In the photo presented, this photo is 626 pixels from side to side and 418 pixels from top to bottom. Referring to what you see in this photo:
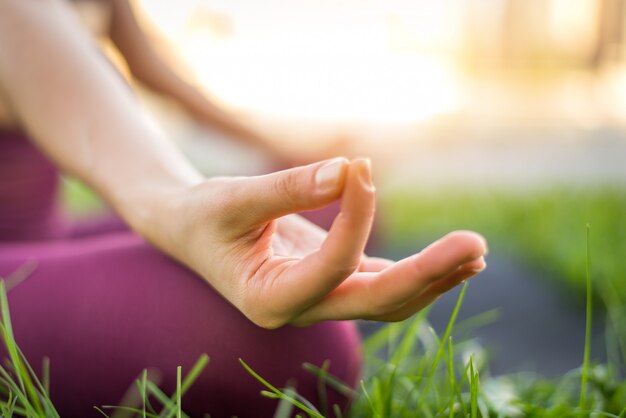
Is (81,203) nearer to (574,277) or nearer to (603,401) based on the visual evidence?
(574,277)

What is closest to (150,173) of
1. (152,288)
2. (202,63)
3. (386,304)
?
(152,288)

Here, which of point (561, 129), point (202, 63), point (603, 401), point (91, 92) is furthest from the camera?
point (561, 129)

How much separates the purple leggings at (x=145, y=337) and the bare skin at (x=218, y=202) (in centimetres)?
5

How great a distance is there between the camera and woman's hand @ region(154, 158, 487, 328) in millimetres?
484

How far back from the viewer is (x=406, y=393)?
0.91m

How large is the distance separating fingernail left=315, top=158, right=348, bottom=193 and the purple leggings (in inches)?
9.1

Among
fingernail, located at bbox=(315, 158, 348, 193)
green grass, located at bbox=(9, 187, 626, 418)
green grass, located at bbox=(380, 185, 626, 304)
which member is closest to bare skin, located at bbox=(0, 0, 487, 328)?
fingernail, located at bbox=(315, 158, 348, 193)

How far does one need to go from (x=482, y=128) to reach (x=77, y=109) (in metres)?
7.42

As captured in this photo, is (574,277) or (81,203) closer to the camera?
(574,277)

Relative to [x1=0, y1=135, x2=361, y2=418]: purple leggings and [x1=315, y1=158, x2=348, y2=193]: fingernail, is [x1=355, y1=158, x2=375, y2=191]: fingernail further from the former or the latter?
[x1=0, y1=135, x2=361, y2=418]: purple leggings

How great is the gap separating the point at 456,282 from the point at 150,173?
360mm

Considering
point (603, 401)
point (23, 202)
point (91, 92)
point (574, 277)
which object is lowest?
point (574, 277)

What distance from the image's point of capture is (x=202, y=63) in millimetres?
4129

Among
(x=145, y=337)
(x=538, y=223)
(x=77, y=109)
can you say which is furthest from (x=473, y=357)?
(x=538, y=223)
